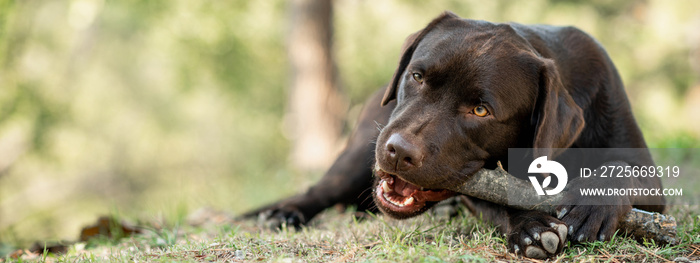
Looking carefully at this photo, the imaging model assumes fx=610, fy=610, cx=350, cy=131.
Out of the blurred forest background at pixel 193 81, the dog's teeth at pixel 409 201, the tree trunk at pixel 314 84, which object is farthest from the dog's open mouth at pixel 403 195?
the tree trunk at pixel 314 84

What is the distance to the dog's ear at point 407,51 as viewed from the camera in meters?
3.24

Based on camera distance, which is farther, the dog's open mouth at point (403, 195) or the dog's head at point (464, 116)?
the dog's open mouth at point (403, 195)

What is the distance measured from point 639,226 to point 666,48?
12.3 m

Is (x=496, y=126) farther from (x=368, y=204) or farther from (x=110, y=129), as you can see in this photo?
(x=110, y=129)

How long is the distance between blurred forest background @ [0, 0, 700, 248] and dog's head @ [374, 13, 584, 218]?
4034 mm

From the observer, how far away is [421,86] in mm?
2881

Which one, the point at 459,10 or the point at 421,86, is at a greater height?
the point at 421,86

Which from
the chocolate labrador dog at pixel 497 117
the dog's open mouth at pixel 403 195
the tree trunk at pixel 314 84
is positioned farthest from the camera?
the tree trunk at pixel 314 84

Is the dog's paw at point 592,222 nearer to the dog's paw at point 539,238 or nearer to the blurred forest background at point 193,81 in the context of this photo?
the dog's paw at point 539,238

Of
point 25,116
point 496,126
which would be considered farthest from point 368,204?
point 25,116

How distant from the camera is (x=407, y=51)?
10.8ft

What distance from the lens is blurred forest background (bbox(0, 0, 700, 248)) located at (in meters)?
11.0

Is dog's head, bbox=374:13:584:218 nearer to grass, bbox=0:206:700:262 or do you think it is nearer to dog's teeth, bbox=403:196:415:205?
dog's teeth, bbox=403:196:415:205

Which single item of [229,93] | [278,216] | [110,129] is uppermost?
[278,216]
